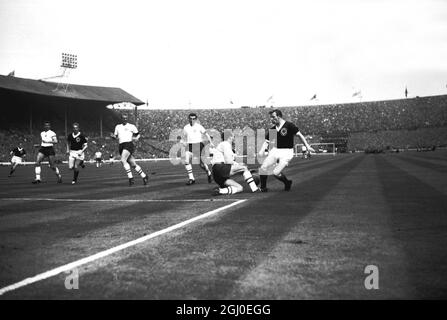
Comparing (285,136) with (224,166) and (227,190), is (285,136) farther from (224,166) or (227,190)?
(227,190)

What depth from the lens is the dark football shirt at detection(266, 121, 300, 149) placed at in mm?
11538

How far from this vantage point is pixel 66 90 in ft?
206

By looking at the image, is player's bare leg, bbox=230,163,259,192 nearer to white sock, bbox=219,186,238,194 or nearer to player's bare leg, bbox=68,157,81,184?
white sock, bbox=219,186,238,194

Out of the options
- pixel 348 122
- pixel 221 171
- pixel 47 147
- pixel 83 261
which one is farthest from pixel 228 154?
pixel 348 122

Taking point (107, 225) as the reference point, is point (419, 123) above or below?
above

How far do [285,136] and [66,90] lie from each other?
2278 inches

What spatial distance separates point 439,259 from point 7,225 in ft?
20.9

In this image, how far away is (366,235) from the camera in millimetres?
5656

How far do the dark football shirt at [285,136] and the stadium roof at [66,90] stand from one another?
165 ft

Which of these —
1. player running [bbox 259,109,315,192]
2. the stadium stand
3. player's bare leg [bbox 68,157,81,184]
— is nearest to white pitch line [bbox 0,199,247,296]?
player running [bbox 259,109,315,192]

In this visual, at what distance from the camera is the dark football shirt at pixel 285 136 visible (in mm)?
11538

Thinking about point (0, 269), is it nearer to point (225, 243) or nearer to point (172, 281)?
point (172, 281)

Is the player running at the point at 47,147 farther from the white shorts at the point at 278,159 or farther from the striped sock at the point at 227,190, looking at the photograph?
the white shorts at the point at 278,159
